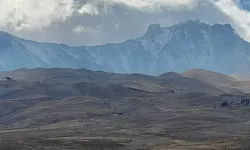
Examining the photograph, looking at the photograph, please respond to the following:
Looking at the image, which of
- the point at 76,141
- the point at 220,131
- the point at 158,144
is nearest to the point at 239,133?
the point at 220,131

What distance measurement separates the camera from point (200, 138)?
172750mm

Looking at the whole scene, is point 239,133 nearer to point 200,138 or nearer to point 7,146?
point 200,138

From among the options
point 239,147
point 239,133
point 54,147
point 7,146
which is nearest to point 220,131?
point 239,133

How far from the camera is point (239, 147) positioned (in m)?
134

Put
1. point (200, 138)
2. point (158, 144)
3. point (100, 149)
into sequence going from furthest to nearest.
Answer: point (200, 138) → point (158, 144) → point (100, 149)

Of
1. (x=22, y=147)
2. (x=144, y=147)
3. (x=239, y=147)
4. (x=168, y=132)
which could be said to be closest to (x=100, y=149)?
(x=144, y=147)

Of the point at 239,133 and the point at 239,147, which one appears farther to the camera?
the point at 239,133

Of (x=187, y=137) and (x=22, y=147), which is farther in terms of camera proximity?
(x=187, y=137)

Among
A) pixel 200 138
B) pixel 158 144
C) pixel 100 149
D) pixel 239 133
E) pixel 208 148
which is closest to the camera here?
pixel 208 148

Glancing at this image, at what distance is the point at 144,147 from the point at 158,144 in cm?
886

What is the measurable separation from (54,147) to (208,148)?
43723mm

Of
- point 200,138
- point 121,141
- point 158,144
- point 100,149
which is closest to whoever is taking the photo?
point 100,149

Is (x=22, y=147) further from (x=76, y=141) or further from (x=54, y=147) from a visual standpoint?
(x=76, y=141)

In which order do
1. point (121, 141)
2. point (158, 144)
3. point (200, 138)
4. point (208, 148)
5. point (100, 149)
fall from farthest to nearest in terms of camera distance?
point (200, 138), point (121, 141), point (158, 144), point (100, 149), point (208, 148)
